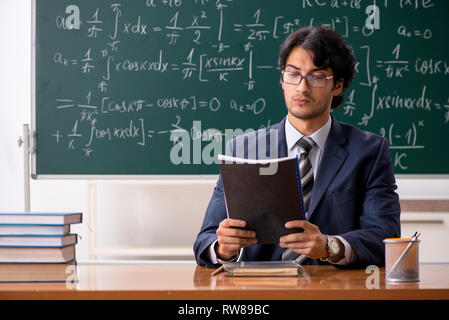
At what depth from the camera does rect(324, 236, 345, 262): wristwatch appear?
1656 mm

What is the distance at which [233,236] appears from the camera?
1.64 metres

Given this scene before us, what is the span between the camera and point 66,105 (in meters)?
3.15

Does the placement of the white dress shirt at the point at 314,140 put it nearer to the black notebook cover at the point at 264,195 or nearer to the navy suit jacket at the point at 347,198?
the navy suit jacket at the point at 347,198

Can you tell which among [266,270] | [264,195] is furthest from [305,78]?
[266,270]

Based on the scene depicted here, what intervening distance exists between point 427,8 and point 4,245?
250cm

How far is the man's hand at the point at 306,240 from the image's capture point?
5.20 feet

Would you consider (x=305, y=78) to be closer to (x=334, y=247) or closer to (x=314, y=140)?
(x=314, y=140)

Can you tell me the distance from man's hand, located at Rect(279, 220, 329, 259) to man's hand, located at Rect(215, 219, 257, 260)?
9 centimetres

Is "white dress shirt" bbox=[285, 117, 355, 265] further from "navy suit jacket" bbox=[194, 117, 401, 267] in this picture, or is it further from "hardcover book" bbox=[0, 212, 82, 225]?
"hardcover book" bbox=[0, 212, 82, 225]

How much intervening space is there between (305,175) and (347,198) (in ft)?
0.50

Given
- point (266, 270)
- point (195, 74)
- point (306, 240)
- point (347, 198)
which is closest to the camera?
point (266, 270)

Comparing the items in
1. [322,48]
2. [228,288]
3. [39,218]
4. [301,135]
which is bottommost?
[228,288]

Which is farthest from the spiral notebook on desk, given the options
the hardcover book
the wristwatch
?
the hardcover book
